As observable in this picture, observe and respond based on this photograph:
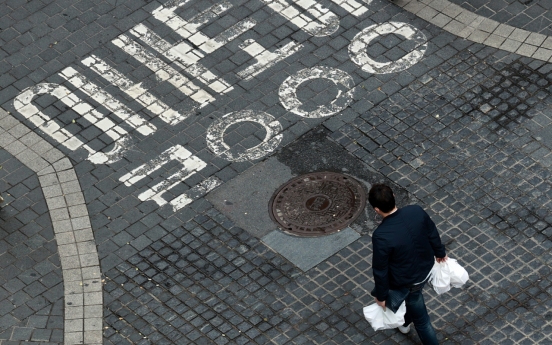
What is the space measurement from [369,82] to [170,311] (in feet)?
14.6

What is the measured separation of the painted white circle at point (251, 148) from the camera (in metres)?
13.3

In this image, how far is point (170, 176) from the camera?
13133 millimetres

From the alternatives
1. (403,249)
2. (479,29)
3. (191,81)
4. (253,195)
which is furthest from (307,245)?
(479,29)

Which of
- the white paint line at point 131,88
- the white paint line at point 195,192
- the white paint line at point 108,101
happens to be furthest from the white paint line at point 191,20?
the white paint line at point 195,192

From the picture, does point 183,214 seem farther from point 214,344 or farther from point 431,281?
point 431,281

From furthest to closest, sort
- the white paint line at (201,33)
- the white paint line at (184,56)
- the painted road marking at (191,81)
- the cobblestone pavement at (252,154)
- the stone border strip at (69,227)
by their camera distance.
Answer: the white paint line at (201,33) → the white paint line at (184,56) → the painted road marking at (191,81) → the stone border strip at (69,227) → the cobblestone pavement at (252,154)

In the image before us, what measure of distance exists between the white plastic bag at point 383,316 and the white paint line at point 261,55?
515 centimetres

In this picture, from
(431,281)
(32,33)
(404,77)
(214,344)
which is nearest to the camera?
(431,281)

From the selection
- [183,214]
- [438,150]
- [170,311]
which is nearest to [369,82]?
[438,150]

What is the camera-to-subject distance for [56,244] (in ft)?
41.1

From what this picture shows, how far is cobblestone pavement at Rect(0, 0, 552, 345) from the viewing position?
11.5 meters

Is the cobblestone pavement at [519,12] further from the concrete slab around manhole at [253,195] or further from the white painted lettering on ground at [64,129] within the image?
the white painted lettering on ground at [64,129]

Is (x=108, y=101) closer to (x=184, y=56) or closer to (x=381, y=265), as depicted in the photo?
(x=184, y=56)

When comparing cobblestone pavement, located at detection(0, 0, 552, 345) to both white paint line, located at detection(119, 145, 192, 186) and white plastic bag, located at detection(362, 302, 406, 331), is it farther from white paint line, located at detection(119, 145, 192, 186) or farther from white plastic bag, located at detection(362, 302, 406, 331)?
white plastic bag, located at detection(362, 302, 406, 331)
